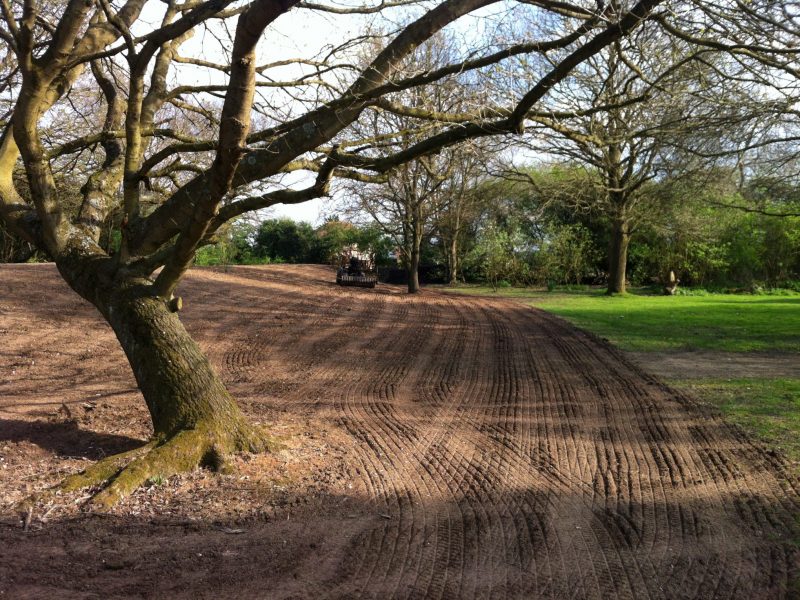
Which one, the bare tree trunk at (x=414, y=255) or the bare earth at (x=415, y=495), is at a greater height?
the bare tree trunk at (x=414, y=255)

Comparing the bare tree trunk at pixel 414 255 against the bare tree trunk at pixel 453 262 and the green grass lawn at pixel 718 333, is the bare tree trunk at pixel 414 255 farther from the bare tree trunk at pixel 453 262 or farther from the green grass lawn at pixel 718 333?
the bare tree trunk at pixel 453 262

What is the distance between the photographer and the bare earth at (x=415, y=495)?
140 inches

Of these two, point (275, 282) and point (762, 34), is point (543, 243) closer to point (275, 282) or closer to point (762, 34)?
point (275, 282)

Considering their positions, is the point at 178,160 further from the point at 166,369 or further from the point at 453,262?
the point at 453,262

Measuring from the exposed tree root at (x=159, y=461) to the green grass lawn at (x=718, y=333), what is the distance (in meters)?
4.93

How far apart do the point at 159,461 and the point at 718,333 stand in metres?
13.9

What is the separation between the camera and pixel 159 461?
5.02 metres

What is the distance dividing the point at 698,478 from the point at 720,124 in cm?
771

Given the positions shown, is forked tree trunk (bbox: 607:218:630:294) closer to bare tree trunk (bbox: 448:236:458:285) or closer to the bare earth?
bare tree trunk (bbox: 448:236:458:285)

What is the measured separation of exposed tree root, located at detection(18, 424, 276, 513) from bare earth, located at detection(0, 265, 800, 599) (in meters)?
0.13

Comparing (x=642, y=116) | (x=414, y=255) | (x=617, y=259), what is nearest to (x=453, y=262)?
(x=414, y=255)

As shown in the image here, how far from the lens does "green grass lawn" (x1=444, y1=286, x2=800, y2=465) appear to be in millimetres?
7371

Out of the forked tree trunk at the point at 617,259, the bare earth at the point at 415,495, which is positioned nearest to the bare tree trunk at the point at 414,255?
the forked tree trunk at the point at 617,259

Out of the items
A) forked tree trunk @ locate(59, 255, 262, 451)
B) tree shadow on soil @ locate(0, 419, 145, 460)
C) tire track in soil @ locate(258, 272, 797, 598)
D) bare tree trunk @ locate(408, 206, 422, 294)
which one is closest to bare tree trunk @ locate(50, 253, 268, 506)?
forked tree trunk @ locate(59, 255, 262, 451)
